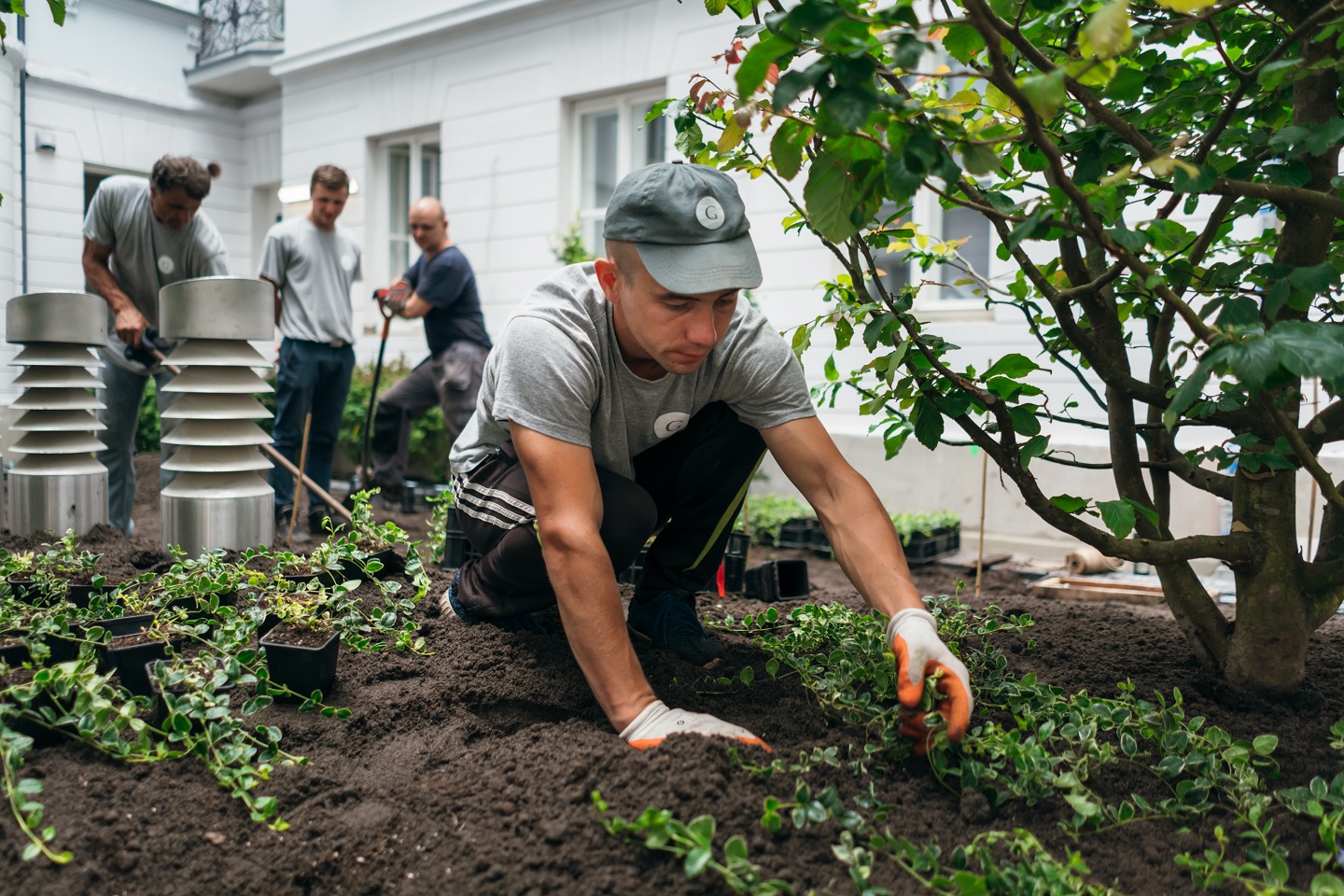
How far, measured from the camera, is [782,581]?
3.47 meters

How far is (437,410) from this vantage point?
27.1 ft

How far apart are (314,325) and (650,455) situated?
331 cm

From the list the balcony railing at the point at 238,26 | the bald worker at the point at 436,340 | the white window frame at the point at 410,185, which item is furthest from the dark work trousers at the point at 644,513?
the balcony railing at the point at 238,26

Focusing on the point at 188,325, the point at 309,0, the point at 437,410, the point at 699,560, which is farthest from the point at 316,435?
the point at 309,0

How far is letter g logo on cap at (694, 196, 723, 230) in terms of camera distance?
6.43 feet

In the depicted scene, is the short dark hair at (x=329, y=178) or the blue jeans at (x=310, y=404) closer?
the blue jeans at (x=310, y=404)

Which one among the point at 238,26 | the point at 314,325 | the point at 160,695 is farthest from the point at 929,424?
the point at 238,26

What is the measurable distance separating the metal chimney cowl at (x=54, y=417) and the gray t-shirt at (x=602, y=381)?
7.61 ft

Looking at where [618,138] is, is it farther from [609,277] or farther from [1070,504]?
[1070,504]

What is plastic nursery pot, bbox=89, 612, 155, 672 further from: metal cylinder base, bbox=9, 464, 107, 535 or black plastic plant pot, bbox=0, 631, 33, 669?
metal cylinder base, bbox=9, 464, 107, 535

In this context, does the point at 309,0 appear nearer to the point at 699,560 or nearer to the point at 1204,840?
the point at 699,560

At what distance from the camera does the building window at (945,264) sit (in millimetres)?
6285

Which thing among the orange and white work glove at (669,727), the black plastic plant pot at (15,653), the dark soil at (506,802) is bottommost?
the dark soil at (506,802)

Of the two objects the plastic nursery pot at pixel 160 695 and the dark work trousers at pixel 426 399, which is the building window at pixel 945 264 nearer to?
the dark work trousers at pixel 426 399
